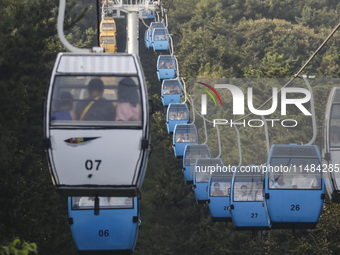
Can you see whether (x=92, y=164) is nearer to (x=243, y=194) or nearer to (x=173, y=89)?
(x=243, y=194)

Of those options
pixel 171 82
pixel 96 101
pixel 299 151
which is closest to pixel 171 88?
pixel 171 82

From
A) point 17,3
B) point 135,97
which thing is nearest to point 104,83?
point 135,97

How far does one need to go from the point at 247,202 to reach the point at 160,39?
31085mm

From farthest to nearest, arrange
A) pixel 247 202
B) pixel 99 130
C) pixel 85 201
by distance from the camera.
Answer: pixel 247 202, pixel 85 201, pixel 99 130

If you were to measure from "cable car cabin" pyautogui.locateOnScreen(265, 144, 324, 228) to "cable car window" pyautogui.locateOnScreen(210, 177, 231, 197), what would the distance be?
702 cm

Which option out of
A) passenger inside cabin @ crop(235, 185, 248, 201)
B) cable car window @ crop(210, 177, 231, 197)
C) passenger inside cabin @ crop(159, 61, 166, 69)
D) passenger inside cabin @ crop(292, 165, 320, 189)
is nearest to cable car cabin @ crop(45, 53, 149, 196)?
passenger inside cabin @ crop(292, 165, 320, 189)

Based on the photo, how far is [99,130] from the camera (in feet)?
44.4

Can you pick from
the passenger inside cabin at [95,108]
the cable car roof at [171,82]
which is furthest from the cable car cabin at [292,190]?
the cable car roof at [171,82]

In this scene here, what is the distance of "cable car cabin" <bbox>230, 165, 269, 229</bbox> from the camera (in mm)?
22844

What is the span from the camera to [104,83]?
13.9 metres

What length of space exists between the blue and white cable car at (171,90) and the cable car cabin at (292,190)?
2573cm

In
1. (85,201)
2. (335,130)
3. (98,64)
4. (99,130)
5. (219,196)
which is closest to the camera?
(99,130)

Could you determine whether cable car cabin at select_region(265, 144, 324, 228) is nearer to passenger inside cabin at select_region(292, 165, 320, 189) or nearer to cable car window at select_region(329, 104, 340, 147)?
passenger inside cabin at select_region(292, 165, 320, 189)

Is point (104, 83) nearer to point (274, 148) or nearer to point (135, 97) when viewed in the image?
point (135, 97)
